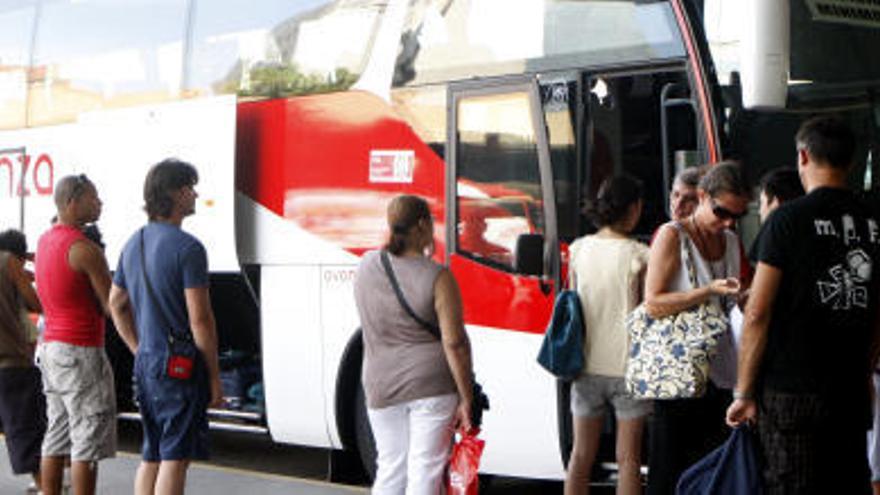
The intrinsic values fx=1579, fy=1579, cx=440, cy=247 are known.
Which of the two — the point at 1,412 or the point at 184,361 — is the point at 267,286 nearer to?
the point at 1,412

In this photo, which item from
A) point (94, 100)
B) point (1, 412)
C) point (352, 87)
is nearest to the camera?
point (1, 412)

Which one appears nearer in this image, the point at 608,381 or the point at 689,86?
the point at 608,381

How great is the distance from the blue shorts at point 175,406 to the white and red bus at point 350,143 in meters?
2.36

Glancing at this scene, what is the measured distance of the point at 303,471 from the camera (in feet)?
38.1

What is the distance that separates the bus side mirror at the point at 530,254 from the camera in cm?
884

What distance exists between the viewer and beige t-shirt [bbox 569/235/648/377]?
24.0 feet

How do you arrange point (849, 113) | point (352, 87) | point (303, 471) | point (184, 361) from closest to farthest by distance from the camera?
point (184, 361) < point (849, 113) < point (352, 87) < point (303, 471)

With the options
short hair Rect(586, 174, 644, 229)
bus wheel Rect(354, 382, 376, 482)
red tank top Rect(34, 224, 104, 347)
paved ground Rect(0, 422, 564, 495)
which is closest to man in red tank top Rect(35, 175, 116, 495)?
red tank top Rect(34, 224, 104, 347)

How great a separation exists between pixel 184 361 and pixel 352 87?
3.65 m

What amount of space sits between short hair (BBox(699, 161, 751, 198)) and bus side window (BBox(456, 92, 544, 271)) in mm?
2513

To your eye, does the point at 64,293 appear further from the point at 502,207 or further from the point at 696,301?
the point at 696,301

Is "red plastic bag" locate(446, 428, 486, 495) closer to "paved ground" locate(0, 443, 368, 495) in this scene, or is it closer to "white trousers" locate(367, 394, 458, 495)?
"white trousers" locate(367, 394, 458, 495)

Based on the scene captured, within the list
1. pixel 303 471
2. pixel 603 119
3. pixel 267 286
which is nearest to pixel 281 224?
pixel 267 286

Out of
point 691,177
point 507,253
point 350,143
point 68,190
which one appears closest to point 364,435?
point 507,253
